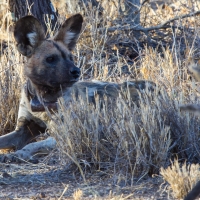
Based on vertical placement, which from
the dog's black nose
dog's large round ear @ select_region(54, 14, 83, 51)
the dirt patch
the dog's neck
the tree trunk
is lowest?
the dirt patch

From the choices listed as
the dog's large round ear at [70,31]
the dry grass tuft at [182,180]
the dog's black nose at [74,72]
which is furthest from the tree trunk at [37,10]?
the dry grass tuft at [182,180]

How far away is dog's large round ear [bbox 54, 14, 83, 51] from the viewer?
240 inches

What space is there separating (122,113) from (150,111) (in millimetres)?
229

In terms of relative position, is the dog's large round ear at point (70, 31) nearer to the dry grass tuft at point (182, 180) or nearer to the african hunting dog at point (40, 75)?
the african hunting dog at point (40, 75)

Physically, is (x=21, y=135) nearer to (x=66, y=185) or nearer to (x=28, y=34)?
(x=28, y=34)

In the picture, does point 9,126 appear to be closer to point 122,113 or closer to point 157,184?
point 122,113

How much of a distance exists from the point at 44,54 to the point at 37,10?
91.4 inches

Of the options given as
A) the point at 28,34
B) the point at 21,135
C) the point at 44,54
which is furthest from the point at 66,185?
the point at 28,34

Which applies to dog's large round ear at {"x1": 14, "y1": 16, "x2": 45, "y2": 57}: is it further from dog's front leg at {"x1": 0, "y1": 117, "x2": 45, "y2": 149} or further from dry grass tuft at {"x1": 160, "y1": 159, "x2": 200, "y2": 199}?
dry grass tuft at {"x1": 160, "y1": 159, "x2": 200, "y2": 199}

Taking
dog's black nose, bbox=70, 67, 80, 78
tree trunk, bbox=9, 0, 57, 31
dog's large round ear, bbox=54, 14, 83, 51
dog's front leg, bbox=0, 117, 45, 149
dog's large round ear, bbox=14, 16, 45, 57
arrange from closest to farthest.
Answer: dog's black nose, bbox=70, 67, 80, 78 → dog's large round ear, bbox=14, 16, 45, 57 → dog's front leg, bbox=0, 117, 45, 149 → dog's large round ear, bbox=54, 14, 83, 51 → tree trunk, bbox=9, 0, 57, 31

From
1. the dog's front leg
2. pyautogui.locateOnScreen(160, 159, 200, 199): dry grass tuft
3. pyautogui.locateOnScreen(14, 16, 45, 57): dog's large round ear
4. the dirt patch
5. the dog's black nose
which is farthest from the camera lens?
the dog's front leg

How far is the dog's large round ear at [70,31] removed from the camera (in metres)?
6.09

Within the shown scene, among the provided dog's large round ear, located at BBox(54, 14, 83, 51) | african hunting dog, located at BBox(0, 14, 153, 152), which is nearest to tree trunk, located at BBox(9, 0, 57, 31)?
dog's large round ear, located at BBox(54, 14, 83, 51)

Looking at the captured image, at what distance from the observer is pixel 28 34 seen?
19.2 feet
